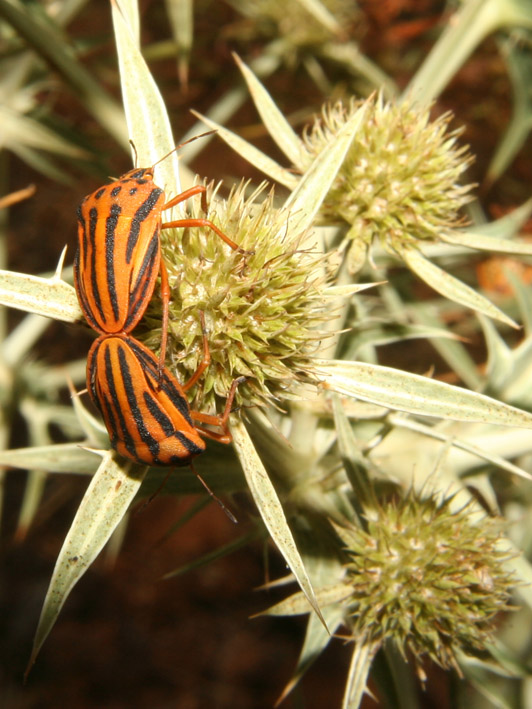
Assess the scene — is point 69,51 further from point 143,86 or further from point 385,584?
point 385,584

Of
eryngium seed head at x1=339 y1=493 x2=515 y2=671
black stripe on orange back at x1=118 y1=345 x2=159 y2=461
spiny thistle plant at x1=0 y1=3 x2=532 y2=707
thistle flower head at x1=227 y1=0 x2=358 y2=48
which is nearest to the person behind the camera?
black stripe on orange back at x1=118 y1=345 x2=159 y2=461

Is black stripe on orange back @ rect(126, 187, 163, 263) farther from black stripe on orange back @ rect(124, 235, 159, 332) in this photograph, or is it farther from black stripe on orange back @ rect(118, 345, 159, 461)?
black stripe on orange back @ rect(118, 345, 159, 461)

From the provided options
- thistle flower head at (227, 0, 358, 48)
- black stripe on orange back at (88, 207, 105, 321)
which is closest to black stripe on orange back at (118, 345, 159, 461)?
Result: black stripe on orange back at (88, 207, 105, 321)

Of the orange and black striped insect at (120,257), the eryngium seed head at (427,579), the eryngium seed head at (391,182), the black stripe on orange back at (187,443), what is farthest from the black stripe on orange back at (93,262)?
the eryngium seed head at (427,579)

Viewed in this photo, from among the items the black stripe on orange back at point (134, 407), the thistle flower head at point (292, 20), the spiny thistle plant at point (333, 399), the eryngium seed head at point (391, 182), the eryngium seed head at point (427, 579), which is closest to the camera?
the black stripe on orange back at point (134, 407)

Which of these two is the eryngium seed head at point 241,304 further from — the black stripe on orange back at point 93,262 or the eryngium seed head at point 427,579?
the eryngium seed head at point 427,579

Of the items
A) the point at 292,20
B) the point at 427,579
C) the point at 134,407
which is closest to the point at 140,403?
the point at 134,407

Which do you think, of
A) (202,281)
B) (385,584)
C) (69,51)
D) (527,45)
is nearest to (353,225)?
(202,281)
